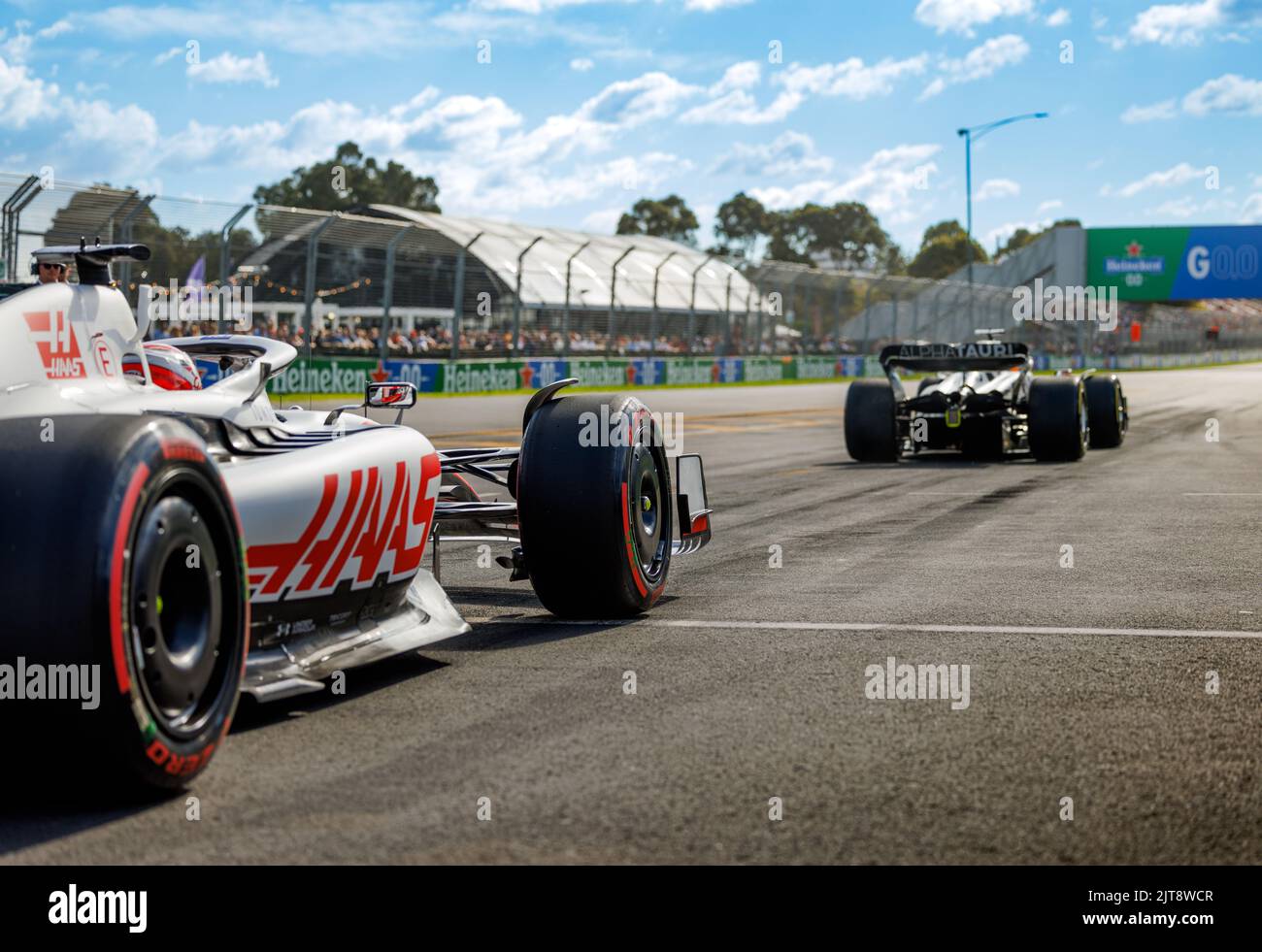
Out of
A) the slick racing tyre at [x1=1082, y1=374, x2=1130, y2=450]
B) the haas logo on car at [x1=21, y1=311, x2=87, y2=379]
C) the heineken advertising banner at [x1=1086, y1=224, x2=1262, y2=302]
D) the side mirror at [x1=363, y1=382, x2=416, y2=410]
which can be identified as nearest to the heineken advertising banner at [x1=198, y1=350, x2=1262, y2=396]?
the slick racing tyre at [x1=1082, y1=374, x2=1130, y2=450]

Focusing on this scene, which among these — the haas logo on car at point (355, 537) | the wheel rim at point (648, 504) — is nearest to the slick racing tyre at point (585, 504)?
the wheel rim at point (648, 504)

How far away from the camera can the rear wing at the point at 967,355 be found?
1673cm

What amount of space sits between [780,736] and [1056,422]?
42.1ft

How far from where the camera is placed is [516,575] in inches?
272

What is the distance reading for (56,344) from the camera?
475 centimetres

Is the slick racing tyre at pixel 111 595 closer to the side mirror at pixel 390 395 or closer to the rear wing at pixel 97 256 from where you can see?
the rear wing at pixel 97 256

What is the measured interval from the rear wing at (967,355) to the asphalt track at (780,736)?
A: 768 centimetres

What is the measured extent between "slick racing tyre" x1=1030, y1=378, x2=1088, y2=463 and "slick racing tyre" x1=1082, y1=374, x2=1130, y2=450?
73.1 inches

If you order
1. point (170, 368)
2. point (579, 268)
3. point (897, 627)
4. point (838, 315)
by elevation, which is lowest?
point (897, 627)

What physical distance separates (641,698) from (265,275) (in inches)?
921

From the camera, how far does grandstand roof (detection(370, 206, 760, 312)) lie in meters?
36.8

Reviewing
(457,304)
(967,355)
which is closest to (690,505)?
(967,355)

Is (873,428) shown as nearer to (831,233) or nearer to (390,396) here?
(390,396)
